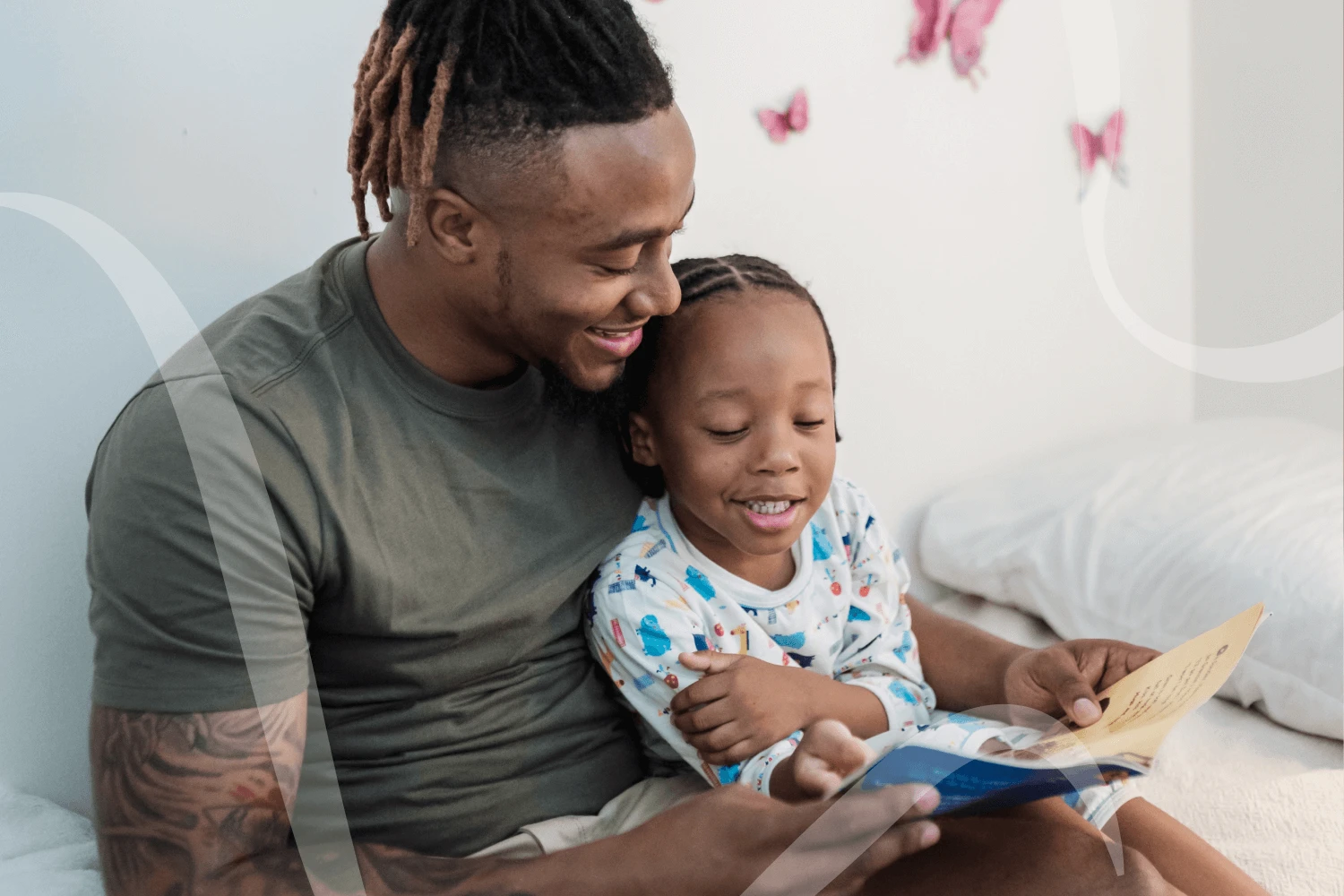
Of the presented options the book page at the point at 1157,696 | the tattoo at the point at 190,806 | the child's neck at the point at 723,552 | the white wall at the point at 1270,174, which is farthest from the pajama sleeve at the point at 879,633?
the white wall at the point at 1270,174

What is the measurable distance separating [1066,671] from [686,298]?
485 millimetres

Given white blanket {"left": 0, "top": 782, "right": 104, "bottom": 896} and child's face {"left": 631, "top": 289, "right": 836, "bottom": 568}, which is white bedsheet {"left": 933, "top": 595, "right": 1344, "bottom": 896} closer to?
child's face {"left": 631, "top": 289, "right": 836, "bottom": 568}

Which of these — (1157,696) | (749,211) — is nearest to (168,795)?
(1157,696)

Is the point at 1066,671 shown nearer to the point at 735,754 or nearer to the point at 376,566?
the point at 735,754

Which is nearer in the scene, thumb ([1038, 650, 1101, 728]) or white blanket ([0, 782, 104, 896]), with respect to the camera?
white blanket ([0, 782, 104, 896])

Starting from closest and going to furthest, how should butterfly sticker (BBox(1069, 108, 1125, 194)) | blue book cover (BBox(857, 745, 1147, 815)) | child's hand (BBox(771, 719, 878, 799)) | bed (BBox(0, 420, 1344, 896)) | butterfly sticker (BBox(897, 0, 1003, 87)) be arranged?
blue book cover (BBox(857, 745, 1147, 815)), child's hand (BBox(771, 719, 878, 799)), bed (BBox(0, 420, 1344, 896)), butterfly sticker (BBox(897, 0, 1003, 87)), butterfly sticker (BBox(1069, 108, 1125, 194))

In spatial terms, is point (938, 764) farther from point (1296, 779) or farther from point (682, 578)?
point (1296, 779)

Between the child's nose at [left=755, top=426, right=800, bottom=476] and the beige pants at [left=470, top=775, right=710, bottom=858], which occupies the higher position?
the child's nose at [left=755, top=426, right=800, bottom=476]

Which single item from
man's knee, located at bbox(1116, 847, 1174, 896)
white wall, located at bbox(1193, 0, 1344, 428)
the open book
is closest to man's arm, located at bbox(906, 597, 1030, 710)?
the open book

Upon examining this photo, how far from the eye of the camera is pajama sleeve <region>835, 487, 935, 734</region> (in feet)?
3.83

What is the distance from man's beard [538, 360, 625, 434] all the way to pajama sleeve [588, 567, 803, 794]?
14 cm

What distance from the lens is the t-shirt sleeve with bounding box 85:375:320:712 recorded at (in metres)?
0.79

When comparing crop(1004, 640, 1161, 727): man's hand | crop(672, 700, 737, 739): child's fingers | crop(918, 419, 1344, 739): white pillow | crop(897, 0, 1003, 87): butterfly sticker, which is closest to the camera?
crop(672, 700, 737, 739): child's fingers

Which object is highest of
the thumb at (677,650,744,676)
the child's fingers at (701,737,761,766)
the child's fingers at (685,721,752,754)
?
the thumb at (677,650,744,676)
